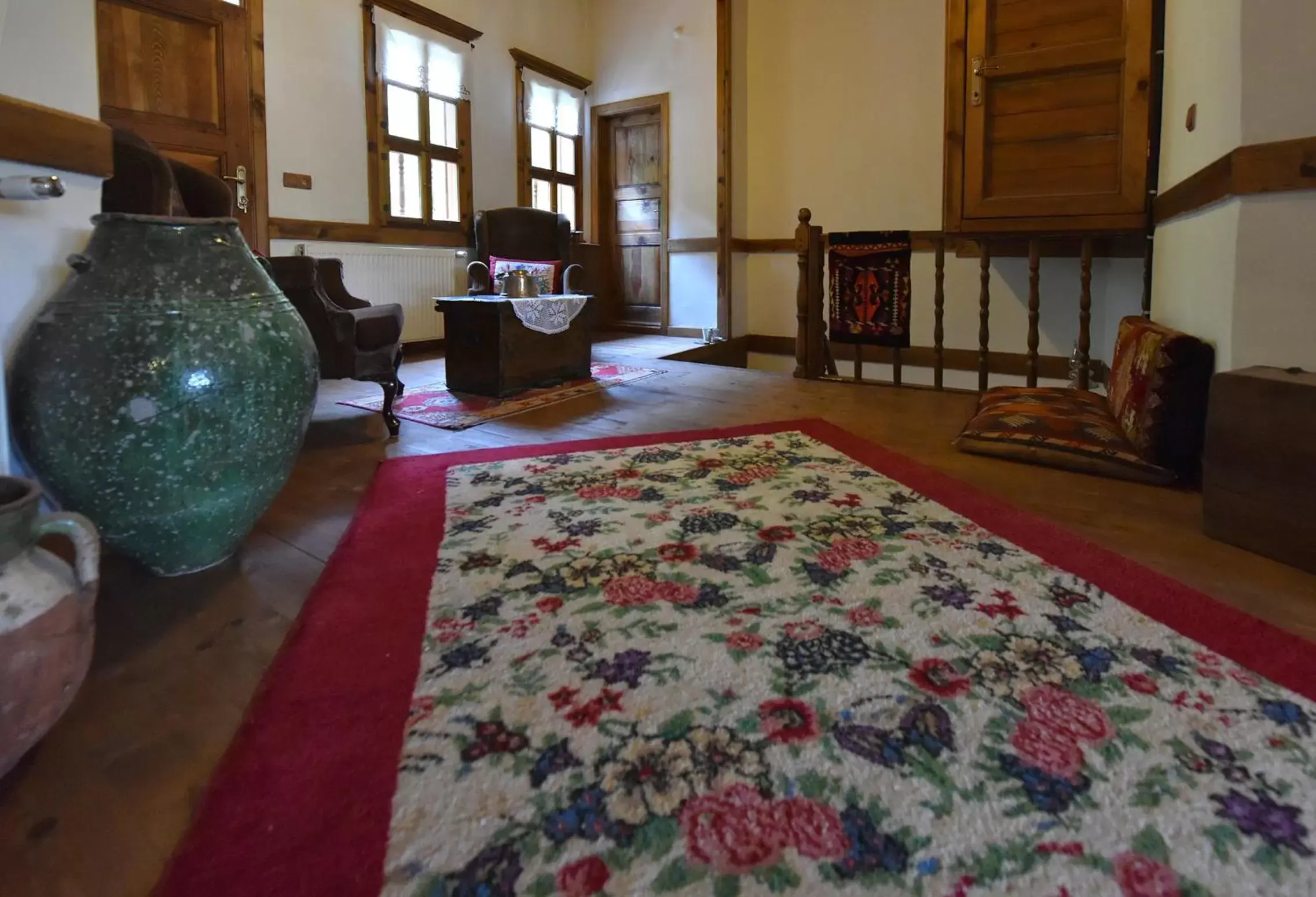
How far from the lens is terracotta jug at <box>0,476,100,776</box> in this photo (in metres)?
0.77

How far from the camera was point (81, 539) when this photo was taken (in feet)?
2.85

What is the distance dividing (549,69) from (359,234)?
252cm

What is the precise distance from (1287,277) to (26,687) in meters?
2.42

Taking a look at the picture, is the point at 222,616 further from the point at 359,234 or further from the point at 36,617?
the point at 359,234

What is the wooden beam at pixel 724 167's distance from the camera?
5.75 m

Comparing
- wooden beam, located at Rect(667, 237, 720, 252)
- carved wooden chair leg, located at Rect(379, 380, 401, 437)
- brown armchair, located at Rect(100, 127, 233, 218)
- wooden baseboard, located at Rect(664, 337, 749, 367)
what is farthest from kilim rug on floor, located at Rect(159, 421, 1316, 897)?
wooden beam, located at Rect(667, 237, 720, 252)

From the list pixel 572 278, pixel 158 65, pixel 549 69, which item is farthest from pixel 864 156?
pixel 158 65

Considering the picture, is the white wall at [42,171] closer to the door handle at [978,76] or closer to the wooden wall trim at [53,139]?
the wooden wall trim at [53,139]

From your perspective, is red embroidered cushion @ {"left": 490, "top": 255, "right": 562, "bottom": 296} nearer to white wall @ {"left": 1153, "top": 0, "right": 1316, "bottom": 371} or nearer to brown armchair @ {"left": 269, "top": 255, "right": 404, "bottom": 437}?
brown armchair @ {"left": 269, "top": 255, "right": 404, "bottom": 437}

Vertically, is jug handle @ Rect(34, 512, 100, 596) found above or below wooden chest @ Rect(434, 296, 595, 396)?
below

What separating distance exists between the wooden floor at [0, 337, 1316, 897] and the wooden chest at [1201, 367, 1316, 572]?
0.18 ft

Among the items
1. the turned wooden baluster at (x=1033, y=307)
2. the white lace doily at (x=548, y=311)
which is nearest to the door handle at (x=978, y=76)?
the turned wooden baluster at (x=1033, y=307)

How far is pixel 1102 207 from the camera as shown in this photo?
10.9ft

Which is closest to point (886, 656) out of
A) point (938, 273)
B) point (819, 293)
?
point (938, 273)
